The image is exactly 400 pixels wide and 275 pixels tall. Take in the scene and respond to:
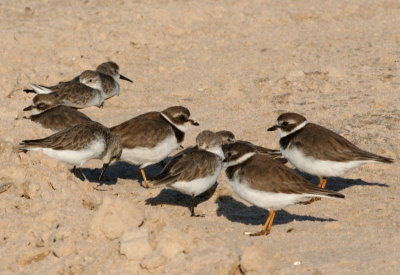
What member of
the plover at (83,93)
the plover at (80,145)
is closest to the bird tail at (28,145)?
the plover at (80,145)

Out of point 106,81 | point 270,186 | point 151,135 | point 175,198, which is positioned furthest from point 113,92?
point 270,186

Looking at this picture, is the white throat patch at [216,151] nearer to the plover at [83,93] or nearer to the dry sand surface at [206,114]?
the dry sand surface at [206,114]

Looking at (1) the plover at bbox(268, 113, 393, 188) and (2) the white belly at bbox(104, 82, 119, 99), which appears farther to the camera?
(2) the white belly at bbox(104, 82, 119, 99)

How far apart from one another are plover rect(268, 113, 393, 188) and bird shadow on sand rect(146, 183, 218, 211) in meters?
1.36

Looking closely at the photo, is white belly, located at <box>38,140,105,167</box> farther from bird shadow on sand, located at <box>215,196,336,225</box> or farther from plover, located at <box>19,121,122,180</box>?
bird shadow on sand, located at <box>215,196,336,225</box>

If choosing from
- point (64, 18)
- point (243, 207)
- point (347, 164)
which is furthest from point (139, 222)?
point (64, 18)

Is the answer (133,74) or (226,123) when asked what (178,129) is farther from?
(133,74)

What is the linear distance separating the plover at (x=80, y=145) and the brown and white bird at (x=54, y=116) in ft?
4.15

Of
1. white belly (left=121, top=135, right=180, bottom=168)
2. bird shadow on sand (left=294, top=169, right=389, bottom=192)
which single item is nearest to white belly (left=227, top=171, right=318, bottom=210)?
bird shadow on sand (left=294, top=169, right=389, bottom=192)

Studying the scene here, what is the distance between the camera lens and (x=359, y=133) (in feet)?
39.2

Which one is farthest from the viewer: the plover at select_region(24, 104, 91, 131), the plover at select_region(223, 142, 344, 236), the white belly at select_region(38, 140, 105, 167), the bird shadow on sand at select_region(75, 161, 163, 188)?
the plover at select_region(24, 104, 91, 131)

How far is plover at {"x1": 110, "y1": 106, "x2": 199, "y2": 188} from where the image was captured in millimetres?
10523

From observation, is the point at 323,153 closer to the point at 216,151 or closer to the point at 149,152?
the point at 216,151

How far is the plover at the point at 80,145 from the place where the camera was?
33.0 feet
